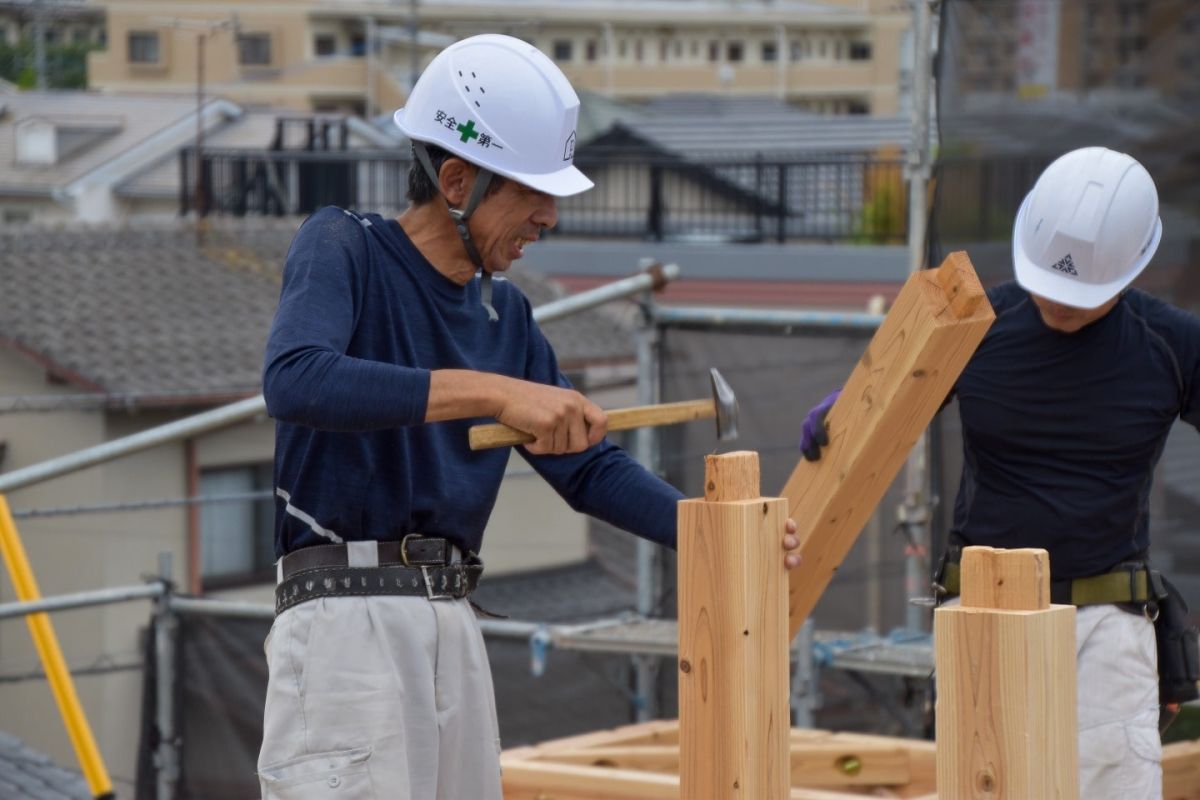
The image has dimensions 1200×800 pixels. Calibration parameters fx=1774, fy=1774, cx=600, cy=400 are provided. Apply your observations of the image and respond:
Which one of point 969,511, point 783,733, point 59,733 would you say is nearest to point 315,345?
point 783,733

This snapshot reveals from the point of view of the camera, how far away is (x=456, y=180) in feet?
9.64

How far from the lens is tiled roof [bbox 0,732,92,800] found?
5.89 meters

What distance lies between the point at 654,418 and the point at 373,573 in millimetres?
525

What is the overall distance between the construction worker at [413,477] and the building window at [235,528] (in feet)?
36.6

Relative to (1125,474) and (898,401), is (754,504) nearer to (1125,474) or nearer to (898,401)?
(898,401)

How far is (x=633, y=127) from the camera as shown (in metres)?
25.9

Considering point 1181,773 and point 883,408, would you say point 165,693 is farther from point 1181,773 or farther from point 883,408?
point 883,408

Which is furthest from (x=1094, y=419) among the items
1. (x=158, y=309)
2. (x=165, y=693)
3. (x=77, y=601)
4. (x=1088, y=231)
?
(x=158, y=309)

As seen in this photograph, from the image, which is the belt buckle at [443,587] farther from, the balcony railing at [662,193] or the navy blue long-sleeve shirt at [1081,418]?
the balcony railing at [662,193]

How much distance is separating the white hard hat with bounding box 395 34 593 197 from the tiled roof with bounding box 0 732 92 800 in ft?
12.0

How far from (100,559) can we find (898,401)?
10458mm

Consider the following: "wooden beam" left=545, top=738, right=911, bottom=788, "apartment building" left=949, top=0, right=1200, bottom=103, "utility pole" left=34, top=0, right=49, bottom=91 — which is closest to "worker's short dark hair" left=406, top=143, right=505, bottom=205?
"wooden beam" left=545, top=738, right=911, bottom=788

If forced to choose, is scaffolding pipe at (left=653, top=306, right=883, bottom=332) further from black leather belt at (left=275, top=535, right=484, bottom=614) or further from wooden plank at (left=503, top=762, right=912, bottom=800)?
black leather belt at (left=275, top=535, right=484, bottom=614)

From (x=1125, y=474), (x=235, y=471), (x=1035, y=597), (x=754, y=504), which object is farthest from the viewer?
(x=235, y=471)
